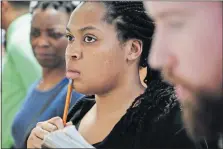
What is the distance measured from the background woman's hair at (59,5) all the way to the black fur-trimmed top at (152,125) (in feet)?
1.16

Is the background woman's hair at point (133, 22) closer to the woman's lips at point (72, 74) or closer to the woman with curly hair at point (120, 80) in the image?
the woman with curly hair at point (120, 80)

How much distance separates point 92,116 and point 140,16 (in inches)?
13.9

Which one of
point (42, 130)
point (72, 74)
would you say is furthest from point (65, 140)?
point (72, 74)

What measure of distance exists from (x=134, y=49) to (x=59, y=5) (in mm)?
A: 302

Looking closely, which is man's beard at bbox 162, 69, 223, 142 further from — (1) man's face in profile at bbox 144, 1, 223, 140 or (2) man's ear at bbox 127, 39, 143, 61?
(2) man's ear at bbox 127, 39, 143, 61

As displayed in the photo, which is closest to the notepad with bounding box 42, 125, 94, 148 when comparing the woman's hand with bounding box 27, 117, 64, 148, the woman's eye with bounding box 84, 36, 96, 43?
the woman's hand with bounding box 27, 117, 64, 148

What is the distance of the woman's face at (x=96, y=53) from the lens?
174 centimetres

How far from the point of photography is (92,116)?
5.91ft

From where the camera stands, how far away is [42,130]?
5.79 ft

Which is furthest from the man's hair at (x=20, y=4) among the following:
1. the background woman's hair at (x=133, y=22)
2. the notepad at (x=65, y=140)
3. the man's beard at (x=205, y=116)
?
the man's beard at (x=205, y=116)

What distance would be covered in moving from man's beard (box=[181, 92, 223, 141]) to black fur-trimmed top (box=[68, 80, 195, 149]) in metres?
0.03

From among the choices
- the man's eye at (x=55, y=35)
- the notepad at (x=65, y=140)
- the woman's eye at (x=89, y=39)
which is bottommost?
the notepad at (x=65, y=140)

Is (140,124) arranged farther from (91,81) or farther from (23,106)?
(23,106)

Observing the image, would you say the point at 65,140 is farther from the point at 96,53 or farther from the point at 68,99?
the point at 96,53
